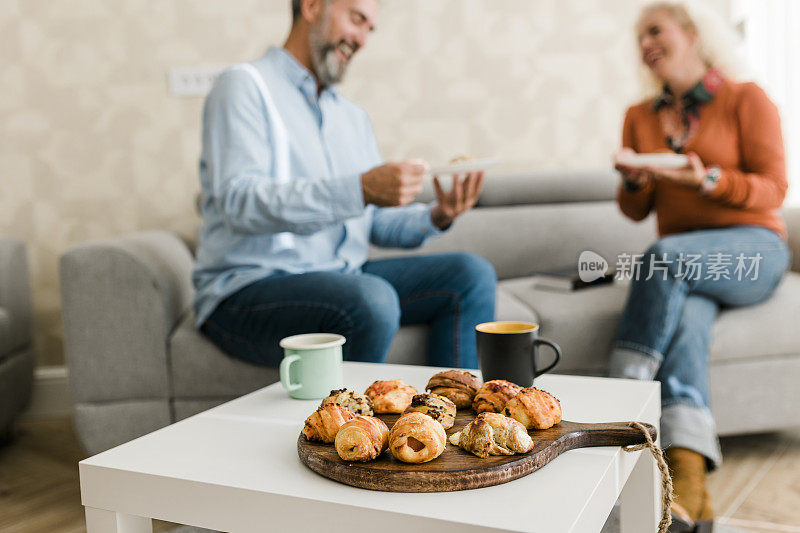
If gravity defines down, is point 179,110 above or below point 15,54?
below

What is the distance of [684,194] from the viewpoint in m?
1.61

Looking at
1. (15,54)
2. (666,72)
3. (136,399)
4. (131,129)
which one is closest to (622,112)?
(666,72)

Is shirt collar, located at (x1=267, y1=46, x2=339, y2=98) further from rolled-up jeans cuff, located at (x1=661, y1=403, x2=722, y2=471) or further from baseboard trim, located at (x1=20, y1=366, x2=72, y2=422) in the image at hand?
baseboard trim, located at (x1=20, y1=366, x2=72, y2=422)

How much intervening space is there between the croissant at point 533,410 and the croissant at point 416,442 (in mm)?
89

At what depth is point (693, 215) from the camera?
1592 millimetres

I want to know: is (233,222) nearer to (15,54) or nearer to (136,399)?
(136,399)

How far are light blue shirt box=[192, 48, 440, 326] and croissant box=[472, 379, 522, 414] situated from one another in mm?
628

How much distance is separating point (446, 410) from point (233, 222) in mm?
759

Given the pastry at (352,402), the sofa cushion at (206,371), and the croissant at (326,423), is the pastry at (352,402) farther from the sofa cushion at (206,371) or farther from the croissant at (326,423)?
the sofa cushion at (206,371)

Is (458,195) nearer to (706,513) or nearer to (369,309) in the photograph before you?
(369,309)

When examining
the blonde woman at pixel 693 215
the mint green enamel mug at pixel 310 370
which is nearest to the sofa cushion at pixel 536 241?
the blonde woman at pixel 693 215

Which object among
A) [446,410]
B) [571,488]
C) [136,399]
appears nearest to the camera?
[571,488]

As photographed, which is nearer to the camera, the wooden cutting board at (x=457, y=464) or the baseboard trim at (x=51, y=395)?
the wooden cutting board at (x=457, y=464)

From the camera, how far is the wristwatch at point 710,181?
1497 millimetres
